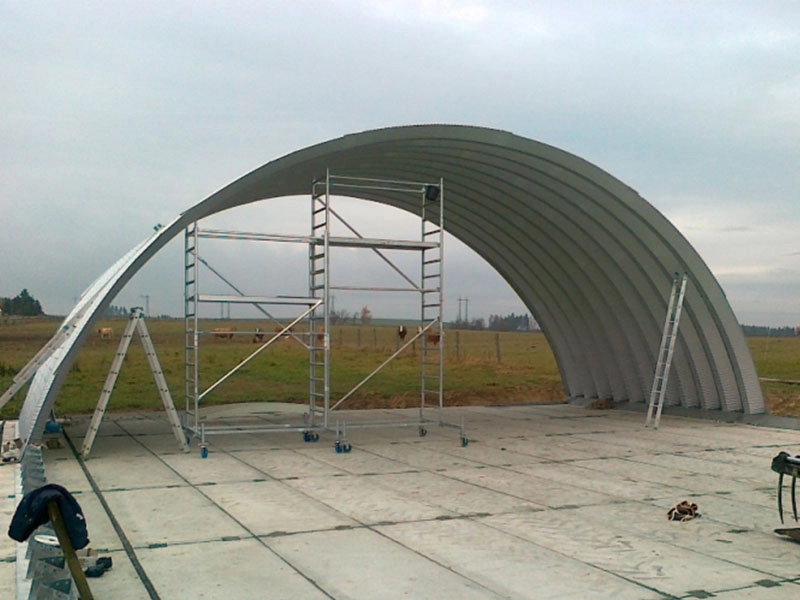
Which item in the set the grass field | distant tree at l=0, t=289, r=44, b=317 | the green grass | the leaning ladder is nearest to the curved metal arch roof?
the leaning ladder

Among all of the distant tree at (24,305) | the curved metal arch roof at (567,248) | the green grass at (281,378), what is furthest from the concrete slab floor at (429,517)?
the distant tree at (24,305)

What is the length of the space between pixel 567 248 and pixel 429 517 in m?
9.76

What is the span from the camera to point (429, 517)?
7.74 metres

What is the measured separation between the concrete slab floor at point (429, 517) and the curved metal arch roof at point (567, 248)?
9.97ft

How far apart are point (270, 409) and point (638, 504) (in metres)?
7.41

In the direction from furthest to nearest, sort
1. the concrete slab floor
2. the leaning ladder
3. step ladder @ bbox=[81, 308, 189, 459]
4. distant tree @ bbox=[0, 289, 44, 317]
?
distant tree @ bbox=[0, 289, 44, 317] < the leaning ladder < step ladder @ bbox=[81, 308, 189, 459] < the concrete slab floor

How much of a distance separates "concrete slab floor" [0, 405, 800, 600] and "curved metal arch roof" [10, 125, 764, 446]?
120 inches

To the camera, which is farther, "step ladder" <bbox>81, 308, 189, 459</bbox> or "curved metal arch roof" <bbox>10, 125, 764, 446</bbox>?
"curved metal arch roof" <bbox>10, 125, 764, 446</bbox>

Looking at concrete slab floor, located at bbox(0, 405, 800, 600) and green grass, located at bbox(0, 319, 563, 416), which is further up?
green grass, located at bbox(0, 319, 563, 416)

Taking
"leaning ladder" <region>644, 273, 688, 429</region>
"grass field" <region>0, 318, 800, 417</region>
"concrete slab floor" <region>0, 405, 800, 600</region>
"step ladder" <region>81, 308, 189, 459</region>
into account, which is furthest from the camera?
"grass field" <region>0, 318, 800, 417</region>

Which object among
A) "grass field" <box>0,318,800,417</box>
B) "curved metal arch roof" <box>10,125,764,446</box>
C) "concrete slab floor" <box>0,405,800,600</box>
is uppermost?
"curved metal arch roof" <box>10,125,764,446</box>

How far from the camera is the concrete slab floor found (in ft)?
19.0

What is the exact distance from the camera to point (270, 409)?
1415cm

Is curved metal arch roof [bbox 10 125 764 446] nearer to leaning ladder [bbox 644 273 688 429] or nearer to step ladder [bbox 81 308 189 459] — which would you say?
leaning ladder [bbox 644 273 688 429]
